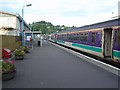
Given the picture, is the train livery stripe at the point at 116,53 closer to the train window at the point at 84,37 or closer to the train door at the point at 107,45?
the train door at the point at 107,45

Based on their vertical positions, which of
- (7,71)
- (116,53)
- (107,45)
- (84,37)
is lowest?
(7,71)

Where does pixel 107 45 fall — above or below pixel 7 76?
above

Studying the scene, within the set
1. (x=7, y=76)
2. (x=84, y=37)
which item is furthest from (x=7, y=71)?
(x=84, y=37)

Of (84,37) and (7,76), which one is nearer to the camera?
(7,76)

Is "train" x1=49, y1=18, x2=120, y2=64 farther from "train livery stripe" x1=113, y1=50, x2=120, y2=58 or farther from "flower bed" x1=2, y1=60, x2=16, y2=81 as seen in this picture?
"flower bed" x1=2, y1=60, x2=16, y2=81

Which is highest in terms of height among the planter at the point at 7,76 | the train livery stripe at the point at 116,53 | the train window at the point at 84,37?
the train window at the point at 84,37

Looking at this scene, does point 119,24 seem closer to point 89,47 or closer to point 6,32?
point 89,47

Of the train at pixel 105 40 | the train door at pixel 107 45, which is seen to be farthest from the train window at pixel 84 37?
the train door at pixel 107 45

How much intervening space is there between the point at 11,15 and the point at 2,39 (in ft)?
71.6

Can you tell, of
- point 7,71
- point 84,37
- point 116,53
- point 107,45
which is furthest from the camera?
point 84,37

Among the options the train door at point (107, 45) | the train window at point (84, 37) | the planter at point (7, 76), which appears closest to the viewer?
the planter at point (7, 76)

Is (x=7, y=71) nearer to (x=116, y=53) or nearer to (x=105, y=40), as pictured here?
(x=116, y=53)

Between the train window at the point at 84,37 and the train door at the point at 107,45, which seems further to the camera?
the train window at the point at 84,37

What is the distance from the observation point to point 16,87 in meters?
7.63
